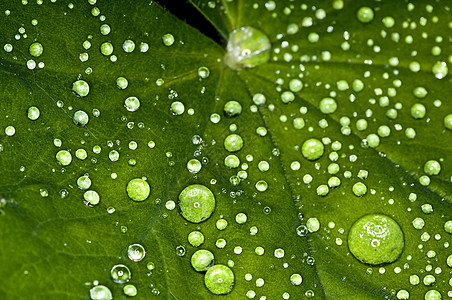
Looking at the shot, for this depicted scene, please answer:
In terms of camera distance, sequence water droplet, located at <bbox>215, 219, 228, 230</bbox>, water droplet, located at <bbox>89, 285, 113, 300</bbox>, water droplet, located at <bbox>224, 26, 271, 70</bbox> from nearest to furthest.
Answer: water droplet, located at <bbox>89, 285, 113, 300</bbox> → water droplet, located at <bbox>215, 219, 228, 230</bbox> → water droplet, located at <bbox>224, 26, 271, 70</bbox>

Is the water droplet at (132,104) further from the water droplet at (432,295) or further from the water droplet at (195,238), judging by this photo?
the water droplet at (432,295)

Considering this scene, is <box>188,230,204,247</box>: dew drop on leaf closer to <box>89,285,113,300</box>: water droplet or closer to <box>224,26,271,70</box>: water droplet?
<box>89,285,113,300</box>: water droplet

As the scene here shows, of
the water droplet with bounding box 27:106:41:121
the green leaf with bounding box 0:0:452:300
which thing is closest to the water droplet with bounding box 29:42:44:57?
the green leaf with bounding box 0:0:452:300

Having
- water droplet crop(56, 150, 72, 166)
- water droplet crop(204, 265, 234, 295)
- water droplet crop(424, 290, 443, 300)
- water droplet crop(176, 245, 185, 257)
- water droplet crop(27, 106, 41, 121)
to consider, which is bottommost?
water droplet crop(424, 290, 443, 300)

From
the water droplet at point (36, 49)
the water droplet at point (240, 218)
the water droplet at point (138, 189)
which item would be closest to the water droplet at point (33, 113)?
the water droplet at point (36, 49)

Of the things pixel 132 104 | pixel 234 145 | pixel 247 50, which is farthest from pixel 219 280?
pixel 247 50

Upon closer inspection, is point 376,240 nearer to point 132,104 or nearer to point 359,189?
point 359,189
